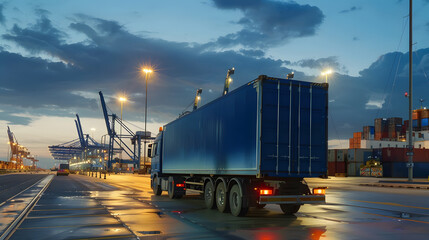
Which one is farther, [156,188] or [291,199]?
[156,188]

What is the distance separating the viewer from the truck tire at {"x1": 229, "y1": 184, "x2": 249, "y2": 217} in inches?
507

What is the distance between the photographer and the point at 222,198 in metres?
14.5

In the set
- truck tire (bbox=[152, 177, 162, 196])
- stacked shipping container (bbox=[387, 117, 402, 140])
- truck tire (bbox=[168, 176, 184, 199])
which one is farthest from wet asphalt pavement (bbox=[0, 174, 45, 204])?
stacked shipping container (bbox=[387, 117, 402, 140])

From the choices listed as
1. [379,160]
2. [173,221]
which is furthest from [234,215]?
[379,160]

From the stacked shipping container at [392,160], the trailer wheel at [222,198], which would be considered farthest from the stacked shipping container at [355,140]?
the trailer wheel at [222,198]

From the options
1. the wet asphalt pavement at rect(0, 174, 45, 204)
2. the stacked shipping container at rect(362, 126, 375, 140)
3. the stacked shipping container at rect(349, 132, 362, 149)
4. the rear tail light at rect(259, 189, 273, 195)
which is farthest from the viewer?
the stacked shipping container at rect(362, 126, 375, 140)

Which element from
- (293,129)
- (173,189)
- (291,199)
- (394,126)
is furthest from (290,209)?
(394,126)

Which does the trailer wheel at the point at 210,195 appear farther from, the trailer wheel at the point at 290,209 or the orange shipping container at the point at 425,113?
the orange shipping container at the point at 425,113

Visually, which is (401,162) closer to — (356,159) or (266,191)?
(356,159)

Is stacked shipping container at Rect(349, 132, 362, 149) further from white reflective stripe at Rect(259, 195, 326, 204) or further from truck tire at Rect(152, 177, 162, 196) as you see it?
white reflective stripe at Rect(259, 195, 326, 204)

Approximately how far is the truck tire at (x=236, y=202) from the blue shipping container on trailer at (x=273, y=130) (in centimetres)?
55

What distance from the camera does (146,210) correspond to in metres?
15.0

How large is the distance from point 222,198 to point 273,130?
3.44 metres

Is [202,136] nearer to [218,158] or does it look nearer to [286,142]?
[218,158]
